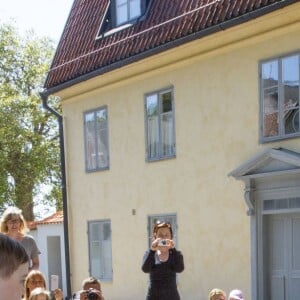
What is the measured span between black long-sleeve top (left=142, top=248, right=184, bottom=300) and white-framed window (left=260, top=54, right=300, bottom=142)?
411 cm

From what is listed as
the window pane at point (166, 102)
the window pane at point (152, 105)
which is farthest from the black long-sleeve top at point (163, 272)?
the window pane at point (152, 105)

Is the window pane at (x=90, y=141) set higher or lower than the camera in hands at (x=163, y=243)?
higher

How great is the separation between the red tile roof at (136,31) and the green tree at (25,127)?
9041mm

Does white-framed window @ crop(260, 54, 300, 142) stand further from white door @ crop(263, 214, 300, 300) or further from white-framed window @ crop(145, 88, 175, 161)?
white-framed window @ crop(145, 88, 175, 161)

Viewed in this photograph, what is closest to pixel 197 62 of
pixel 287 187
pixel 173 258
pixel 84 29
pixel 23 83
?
pixel 287 187

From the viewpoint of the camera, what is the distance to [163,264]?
23.7ft

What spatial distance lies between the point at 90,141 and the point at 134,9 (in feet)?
→ 10.7

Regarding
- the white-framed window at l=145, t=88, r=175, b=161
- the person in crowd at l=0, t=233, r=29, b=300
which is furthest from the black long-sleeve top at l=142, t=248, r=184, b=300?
the white-framed window at l=145, t=88, r=175, b=161

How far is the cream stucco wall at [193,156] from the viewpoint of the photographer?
11492 mm

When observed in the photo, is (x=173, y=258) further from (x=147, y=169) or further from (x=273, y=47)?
(x=147, y=169)

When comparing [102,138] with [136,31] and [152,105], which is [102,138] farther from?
[136,31]

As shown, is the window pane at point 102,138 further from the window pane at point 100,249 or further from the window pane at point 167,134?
the window pane at point 167,134

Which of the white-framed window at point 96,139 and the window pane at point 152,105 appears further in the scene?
the white-framed window at point 96,139

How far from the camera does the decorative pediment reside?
10523 millimetres
